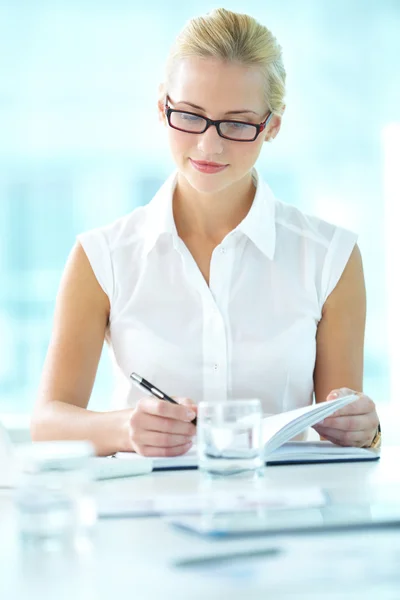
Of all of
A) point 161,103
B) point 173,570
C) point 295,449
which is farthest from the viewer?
point 161,103

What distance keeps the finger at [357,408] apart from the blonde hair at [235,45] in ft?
2.43

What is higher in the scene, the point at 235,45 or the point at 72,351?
the point at 235,45

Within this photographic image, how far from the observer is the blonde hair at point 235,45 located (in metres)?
1.90

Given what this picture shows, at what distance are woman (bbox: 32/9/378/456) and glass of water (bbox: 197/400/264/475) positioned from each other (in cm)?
55

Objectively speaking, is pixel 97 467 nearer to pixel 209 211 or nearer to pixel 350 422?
pixel 350 422

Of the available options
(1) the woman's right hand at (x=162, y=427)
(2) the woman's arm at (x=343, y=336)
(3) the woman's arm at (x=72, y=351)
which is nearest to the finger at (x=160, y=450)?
(1) the woman's right hand at (x=162, y=427)

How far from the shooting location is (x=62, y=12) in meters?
4.21

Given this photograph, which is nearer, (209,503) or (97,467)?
(209,503)

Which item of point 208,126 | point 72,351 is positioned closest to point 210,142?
point 208,126

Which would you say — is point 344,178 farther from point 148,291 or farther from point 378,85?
point 148,291

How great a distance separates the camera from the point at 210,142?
189 centimetres

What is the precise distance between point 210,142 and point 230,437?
837mm

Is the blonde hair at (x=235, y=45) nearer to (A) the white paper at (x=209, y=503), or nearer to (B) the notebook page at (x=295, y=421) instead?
(B) the notebook page at (x=295, y=421)

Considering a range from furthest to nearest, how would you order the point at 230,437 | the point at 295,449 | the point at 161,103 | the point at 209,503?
the point at 161,103
the point at 295,449
the point at 230,437
the point at 209,503
